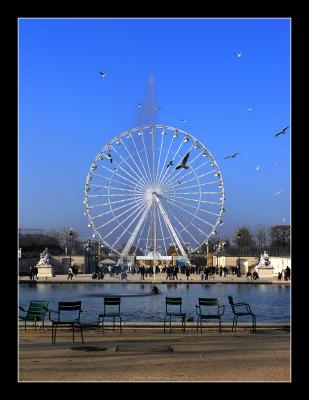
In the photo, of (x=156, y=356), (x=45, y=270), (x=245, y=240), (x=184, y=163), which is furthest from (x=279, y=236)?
(x=156, y=356)

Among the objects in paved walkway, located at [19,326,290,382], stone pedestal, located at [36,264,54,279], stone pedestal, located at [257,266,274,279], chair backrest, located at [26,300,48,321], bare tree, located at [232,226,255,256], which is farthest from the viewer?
bare tree, located at [232,226,255,256]

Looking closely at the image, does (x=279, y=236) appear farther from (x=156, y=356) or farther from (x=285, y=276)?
(x=156, y=356)

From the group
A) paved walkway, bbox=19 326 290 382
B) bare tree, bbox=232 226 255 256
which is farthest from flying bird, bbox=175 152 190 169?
bare tree, bbox=232 226 255 256

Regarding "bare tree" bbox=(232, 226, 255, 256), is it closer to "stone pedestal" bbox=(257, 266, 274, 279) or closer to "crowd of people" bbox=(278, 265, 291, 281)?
"stone pedestal" bbox=(257, 266, 274, 279)

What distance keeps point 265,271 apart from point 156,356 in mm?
45928

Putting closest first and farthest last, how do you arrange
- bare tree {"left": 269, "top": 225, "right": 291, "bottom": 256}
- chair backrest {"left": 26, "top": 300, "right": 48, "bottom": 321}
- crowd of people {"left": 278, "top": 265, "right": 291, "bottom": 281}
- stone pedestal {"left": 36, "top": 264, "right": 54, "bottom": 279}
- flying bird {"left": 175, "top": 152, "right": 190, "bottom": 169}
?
1. chair backrest {"left": 26, "top": 300, "right": 48, "bottom": 321}
2. flying bird {"left": 175, "top": 152, "right": 190, "bottom": 169}
3. crowd of people {"left": 278, "top": 265, "right": 291, "bottom": 281}
4. stone pedestal {"left": 36, "top": 264, "right": 54, "bottom": 279}
5. bare tree {"left": 269, "top": 225, "right": 291, "bottom": 256}

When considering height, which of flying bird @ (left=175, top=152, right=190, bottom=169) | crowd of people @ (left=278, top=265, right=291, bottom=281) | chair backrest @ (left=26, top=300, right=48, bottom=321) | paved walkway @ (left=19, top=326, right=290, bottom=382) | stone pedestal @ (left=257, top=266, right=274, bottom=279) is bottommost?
stone pedestal @ (left=257, top=266, right=274, bottom=279)

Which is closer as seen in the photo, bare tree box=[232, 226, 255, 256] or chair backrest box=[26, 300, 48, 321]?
chair backrest box=[26, 300, 48, 321]

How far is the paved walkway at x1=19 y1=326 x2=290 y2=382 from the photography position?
716cm

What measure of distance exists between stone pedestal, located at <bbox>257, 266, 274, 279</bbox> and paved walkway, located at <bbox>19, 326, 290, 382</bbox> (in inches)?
1650

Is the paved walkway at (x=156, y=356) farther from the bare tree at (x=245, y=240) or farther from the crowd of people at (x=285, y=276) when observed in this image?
the bare tree at (x=245, y=240)

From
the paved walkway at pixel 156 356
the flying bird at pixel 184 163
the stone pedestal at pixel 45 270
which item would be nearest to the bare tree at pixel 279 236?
the stone pedestal at pixel 45 270
